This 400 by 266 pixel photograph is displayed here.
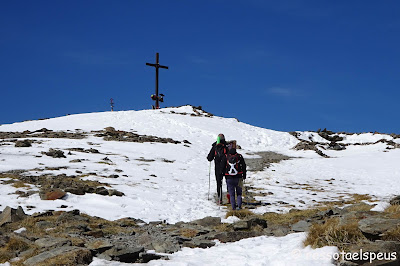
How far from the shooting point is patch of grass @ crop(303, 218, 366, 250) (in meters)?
6.48

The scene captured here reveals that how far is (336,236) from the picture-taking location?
6602 millimetres

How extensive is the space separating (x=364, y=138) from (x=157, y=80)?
3384 cm

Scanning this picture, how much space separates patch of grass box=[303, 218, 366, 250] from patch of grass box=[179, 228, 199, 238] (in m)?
3.34

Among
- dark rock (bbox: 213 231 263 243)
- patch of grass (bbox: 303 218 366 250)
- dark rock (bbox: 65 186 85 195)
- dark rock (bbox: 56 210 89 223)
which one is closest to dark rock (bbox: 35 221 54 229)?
dark rock (bbox: 56 210 89 223)

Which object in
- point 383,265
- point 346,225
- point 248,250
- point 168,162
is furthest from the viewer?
point 168,162

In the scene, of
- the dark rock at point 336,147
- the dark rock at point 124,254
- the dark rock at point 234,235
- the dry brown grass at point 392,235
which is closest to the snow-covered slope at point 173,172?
the dark rock at point 336,147

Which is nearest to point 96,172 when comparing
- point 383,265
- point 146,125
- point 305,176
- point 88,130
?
point 305,176

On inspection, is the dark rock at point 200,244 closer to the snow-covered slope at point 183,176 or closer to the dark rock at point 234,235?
the snow-covered slope at point 183,176

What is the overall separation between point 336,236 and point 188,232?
13.7 ft

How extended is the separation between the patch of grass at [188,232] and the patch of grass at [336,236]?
11.0 feet

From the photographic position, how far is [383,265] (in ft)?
18.0

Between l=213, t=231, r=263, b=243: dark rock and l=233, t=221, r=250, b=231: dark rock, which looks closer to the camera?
l=213, t=231, r=263, b=243: dark rock

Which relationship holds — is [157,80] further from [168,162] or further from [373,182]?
[373,182]

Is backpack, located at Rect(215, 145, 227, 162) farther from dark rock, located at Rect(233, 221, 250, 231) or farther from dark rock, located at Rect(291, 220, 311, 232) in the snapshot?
dark rock, located at Rect(291, 220, 311, 232)
